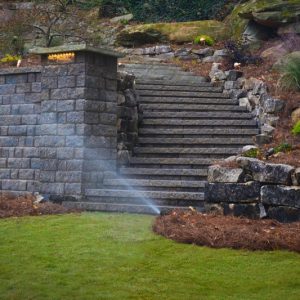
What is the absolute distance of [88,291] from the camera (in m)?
5.72

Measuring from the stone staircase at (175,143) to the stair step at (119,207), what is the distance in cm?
2

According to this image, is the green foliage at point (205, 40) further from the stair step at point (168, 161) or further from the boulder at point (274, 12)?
the stair step at point (168, 161)

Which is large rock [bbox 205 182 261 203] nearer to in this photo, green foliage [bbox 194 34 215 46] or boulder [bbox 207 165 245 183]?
boulder [bbox 207 165 245 183]

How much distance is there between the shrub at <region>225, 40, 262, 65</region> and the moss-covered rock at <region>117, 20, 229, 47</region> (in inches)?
95.8

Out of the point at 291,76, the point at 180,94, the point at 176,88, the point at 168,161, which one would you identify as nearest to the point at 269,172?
the point at 168,161

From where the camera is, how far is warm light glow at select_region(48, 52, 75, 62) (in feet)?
37.4

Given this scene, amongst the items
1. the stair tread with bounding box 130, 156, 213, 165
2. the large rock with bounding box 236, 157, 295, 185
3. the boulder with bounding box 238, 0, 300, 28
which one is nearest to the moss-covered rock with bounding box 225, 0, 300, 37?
the boulder with bounding box 238, 0, 300, 28

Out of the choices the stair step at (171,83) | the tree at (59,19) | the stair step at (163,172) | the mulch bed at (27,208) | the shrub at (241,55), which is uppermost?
the tree at (59,19)

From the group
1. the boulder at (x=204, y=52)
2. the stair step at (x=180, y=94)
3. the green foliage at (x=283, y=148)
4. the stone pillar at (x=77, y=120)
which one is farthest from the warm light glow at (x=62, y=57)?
the boulder at (x=204, y=52)

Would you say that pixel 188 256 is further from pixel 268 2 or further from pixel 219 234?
pixel 268 2

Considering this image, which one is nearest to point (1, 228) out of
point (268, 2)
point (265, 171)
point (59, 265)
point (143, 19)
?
point (59, 265)

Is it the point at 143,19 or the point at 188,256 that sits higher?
the point at 143,19

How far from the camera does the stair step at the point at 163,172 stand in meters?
10.9

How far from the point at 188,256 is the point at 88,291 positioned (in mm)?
1597
